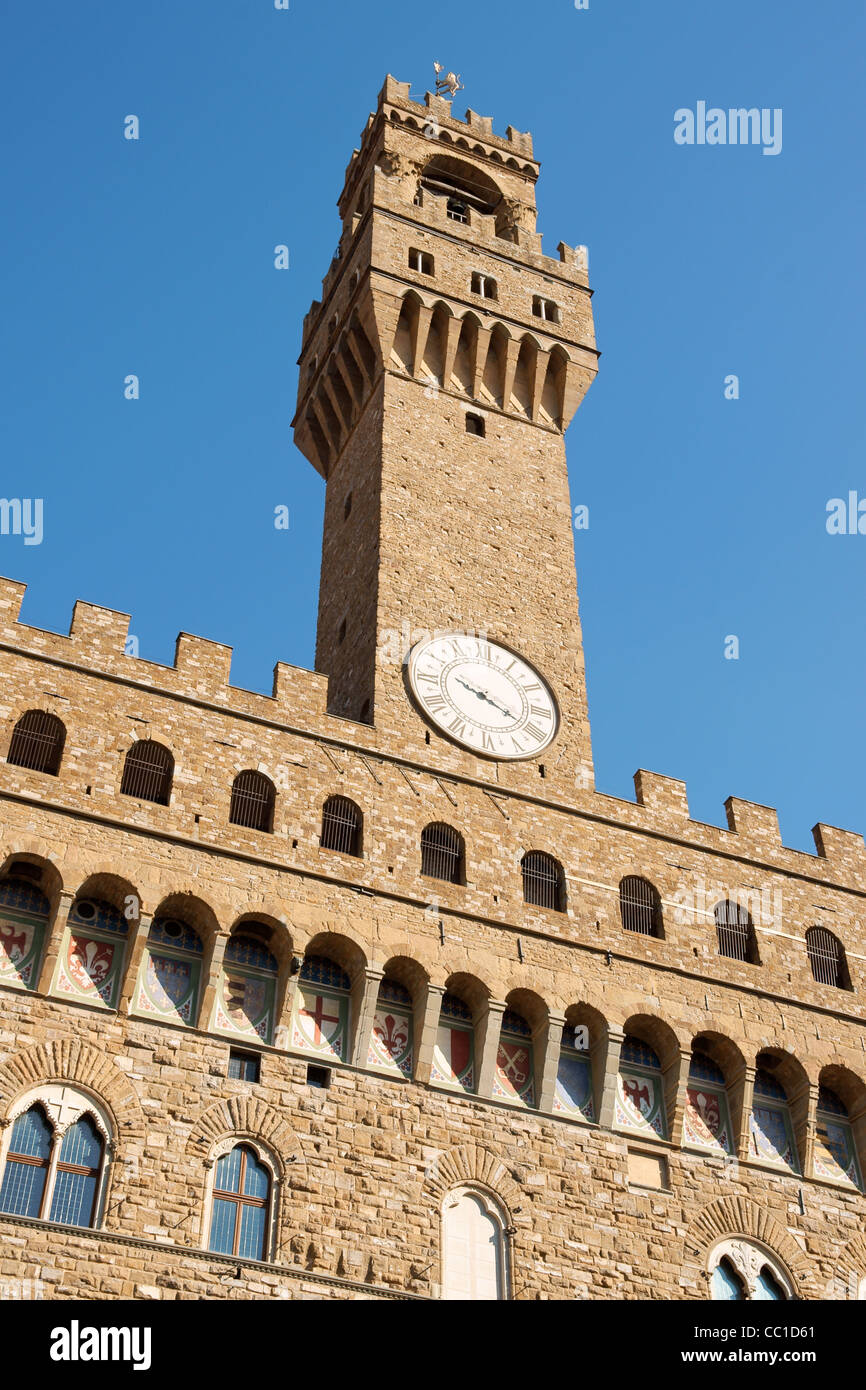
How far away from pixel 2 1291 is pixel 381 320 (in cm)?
1805

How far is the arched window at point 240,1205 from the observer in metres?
19.7

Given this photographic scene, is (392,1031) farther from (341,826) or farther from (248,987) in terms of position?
(341,826)

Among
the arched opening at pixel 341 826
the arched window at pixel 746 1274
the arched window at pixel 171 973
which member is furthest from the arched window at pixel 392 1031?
the arched window at pixel 746 1274

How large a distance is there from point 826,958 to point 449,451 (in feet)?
34.3

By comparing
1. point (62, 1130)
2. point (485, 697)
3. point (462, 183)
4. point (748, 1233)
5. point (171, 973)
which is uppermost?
point (462, 183)

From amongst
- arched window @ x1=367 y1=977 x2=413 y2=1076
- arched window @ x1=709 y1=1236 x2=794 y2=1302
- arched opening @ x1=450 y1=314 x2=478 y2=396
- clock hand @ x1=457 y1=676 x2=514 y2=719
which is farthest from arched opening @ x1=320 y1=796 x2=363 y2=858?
arched opening @ x1=450 y1=314 x2=478 y2=396

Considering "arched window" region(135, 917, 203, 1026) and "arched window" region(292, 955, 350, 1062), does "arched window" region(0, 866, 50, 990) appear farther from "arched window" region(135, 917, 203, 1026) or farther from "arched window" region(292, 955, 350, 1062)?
"arched window" region(292, 955, 350, 1062)

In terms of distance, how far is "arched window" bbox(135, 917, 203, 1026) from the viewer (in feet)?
68.9

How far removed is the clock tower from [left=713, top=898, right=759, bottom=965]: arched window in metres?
2.93

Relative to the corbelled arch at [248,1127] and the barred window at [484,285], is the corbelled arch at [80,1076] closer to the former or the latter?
the corbelled arch at [248,1127]

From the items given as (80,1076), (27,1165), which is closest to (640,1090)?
(80,1076)

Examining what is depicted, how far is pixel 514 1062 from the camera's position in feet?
74.7

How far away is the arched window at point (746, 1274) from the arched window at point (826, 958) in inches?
182
